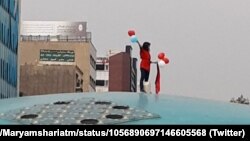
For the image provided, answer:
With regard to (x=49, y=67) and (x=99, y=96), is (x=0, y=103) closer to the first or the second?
(x=99, y=96)

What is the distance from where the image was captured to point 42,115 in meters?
11.0

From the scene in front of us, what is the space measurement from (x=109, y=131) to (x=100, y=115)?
1.83 metres

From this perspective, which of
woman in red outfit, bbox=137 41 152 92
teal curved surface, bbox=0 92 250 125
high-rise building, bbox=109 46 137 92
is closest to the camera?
teal curved surface, bbox=0 92 250 125

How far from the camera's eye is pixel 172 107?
1224cm

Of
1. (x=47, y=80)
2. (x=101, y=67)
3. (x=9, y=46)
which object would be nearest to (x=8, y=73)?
(x=9, y=46)

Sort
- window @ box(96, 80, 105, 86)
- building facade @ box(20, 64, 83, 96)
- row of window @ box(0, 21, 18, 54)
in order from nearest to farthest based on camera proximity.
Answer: row of window @ box(0, 21, 18, 54), building facade @ box(20, 64, 83, 96), window @ box(96, 80, 105, 86)

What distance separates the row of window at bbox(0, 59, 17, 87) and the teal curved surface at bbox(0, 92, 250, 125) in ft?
102

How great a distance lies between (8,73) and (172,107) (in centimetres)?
3555

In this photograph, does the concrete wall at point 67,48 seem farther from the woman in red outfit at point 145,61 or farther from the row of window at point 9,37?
the woman in red outfit at point 145,61

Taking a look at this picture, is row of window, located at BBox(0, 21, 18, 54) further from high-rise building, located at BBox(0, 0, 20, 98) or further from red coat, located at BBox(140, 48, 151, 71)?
red coat, located at BBox(140, 48, 151, 71)

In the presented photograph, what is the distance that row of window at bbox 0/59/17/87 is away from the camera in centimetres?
4422

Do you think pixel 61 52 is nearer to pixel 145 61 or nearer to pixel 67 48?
pixel 67 48

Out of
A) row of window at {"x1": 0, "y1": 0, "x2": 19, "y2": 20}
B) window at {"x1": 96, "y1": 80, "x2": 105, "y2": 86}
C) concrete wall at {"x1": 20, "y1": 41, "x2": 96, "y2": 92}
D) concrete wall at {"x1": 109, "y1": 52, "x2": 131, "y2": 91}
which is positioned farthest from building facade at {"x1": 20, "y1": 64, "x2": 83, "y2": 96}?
window at {"x1": 96, "y1": 80, "x2": 105, "y2": 86}

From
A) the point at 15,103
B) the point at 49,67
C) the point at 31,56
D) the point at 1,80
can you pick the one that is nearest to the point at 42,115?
the point at 15,103
